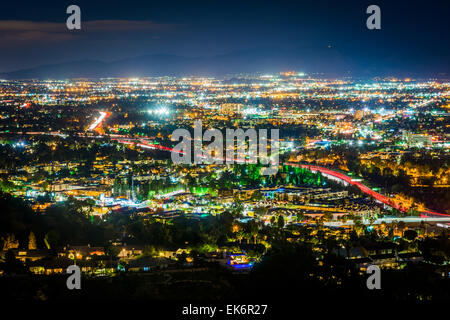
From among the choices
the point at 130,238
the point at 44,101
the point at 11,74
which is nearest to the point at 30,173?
the point at 130,238

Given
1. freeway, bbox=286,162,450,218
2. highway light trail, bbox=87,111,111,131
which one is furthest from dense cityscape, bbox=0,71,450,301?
highway light trail, bbox=87,111,111,131

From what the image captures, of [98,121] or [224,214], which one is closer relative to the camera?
[224,214]

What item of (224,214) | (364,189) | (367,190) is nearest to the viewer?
(224,214)

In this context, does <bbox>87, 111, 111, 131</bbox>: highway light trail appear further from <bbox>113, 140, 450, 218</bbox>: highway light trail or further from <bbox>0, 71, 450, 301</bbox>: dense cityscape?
<bbox>113, 140, 450, 218</bbox>: highway light trail

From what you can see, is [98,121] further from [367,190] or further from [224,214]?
[224,214]

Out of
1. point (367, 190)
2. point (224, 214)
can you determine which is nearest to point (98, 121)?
point (367, 190)

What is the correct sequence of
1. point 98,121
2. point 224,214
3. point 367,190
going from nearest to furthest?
point 224,214, point 367,190, point 98,121

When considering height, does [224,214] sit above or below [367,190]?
below

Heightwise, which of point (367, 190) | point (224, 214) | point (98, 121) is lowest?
point (224, 214)

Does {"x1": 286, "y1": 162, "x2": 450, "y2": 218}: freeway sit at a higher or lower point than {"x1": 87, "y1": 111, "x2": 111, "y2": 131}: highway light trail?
lower

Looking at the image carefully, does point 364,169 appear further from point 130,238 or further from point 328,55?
point 328,55
